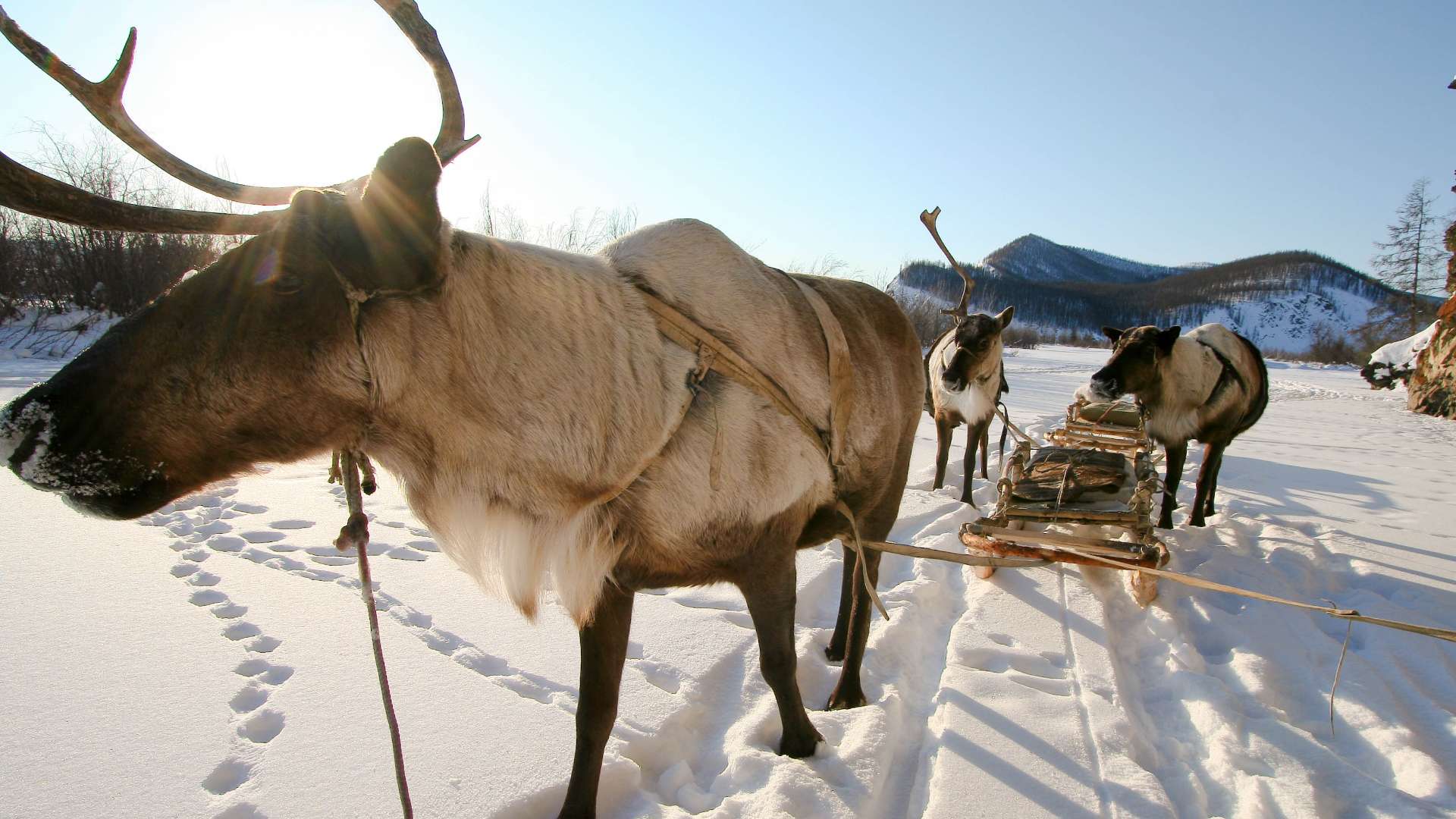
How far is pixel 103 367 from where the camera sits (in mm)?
1254

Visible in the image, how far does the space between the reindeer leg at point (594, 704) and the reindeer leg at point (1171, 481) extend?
16.8ft

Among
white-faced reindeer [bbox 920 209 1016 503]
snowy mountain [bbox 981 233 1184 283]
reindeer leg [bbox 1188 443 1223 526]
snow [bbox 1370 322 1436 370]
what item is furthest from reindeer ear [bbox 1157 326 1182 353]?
snowy mountain [bbox 981 233 1184 283]

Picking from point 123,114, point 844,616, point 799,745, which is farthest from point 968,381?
point 123,114

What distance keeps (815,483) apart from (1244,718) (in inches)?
87.5

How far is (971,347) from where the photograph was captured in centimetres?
638

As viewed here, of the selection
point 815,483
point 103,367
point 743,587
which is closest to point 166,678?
point 103,367

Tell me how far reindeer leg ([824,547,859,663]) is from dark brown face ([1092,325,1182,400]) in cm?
339

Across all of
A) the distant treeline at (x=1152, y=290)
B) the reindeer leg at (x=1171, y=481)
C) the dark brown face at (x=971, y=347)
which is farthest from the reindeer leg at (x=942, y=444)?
→ the distant treeline at (x=1152, y=290)

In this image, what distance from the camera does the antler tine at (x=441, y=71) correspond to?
1.75m

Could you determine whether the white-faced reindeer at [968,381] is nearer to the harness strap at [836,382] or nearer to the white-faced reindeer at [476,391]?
the harness strap at [836,382]

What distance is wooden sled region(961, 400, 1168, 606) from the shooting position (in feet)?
11.9

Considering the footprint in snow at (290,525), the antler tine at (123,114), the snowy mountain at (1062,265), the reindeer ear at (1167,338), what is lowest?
the footprint in snow at (290,525)

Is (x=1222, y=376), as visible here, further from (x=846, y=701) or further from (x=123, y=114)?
(x=123, y=114)

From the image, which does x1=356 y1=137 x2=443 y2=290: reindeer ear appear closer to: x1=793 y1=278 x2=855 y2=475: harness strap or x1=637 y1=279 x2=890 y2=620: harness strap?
x1=637 y1=279 x2=890 y2=620: harness strap
